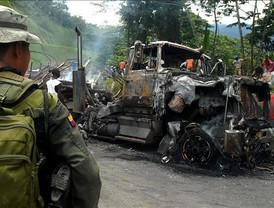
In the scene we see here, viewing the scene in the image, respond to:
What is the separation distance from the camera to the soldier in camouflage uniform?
4.44 feet

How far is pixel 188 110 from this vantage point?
7027 millimetres

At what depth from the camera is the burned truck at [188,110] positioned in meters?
6.06

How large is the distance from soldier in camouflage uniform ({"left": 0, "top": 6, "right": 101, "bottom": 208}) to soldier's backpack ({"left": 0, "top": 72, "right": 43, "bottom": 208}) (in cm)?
3

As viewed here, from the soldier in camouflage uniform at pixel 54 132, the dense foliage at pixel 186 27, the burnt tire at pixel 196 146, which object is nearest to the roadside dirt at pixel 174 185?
the burnt tire at pixel 196 146

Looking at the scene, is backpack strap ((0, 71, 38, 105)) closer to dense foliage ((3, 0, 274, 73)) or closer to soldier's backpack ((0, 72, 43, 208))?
soldier's backpack ((0, 72, 43, 208))

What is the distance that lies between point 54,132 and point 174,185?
3.90m

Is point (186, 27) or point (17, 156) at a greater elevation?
point (186, 27)

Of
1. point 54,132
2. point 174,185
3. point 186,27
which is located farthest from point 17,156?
point 186,27

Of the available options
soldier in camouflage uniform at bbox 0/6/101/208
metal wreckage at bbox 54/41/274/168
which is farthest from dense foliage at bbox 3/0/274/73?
soldier in camouflage uniform at bbox 0/6/101/208

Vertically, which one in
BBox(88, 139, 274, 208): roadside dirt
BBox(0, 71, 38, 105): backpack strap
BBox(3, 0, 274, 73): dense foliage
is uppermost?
BBox(3, 0, 274, 73): dense foliage

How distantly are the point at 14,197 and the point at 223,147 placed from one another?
498 centimetres

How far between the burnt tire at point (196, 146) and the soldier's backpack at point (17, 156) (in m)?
4.93

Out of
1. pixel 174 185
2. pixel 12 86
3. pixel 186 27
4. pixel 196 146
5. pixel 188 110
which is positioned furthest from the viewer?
pixel 186 27

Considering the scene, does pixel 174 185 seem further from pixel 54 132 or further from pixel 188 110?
pixel 54 132
